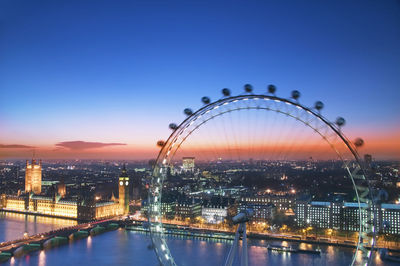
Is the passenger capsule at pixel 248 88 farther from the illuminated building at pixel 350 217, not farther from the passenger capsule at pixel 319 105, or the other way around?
the illuminated building at pixel 350 217

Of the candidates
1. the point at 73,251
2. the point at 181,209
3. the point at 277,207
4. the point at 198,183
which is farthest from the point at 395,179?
the point at 73,251

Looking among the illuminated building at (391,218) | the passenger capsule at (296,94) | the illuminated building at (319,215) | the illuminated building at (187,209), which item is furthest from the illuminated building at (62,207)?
the passenger capsule at (296,94)

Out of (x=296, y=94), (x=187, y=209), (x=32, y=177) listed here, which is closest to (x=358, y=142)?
(x=296, y=94)

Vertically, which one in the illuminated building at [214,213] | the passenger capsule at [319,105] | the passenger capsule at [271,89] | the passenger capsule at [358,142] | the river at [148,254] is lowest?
the river at [148,254]

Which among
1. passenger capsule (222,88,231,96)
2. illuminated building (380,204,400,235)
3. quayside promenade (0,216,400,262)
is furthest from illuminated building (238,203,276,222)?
passenger capsule (222,88,231,96)

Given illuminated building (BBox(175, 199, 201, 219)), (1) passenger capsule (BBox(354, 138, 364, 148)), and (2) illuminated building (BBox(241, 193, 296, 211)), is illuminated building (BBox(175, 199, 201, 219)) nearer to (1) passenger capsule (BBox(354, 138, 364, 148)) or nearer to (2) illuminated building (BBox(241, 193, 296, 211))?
(2) illuminated building (BBox(241, 193, 296, 211))

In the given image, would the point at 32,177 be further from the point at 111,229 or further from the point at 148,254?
the point at 148,254
